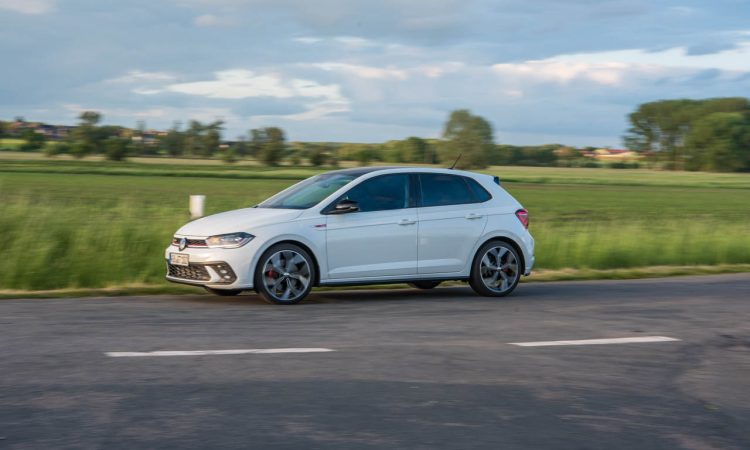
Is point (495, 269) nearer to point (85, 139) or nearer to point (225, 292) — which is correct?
point (225, 292)

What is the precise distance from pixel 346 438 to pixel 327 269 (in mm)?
6140

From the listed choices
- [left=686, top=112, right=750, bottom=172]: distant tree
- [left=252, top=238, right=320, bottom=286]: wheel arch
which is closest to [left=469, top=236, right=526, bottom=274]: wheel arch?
[left=252, top=238, right=320, bottom=286]: wheel arch

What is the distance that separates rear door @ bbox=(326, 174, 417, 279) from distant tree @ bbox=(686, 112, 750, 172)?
90384mm

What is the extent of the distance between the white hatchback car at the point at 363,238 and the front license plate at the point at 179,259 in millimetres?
11

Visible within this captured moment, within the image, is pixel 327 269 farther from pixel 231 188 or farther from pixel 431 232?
pixel 231 188

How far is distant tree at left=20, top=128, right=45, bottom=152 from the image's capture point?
205 ft

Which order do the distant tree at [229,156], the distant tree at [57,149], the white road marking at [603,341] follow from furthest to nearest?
the distant tree at [229,156] → the distant tree at [57,149] → the white road marking at [603,341]

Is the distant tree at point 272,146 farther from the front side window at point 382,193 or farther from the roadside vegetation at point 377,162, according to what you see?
the front side window at point 382,193

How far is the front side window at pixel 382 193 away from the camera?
11992 mm

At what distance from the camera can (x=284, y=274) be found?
11.3 metres

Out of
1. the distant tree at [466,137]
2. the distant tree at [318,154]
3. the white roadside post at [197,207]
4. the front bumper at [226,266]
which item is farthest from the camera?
the distant tree at [318,154]

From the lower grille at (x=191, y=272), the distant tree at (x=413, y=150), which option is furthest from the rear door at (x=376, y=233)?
the distant tree at (x=413, y=150)

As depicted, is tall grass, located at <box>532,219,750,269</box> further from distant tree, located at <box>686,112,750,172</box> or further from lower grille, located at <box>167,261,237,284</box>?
distant tree, located at <box>686,112,750,172</box>

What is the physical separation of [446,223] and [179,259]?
3.11m
